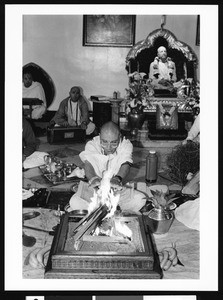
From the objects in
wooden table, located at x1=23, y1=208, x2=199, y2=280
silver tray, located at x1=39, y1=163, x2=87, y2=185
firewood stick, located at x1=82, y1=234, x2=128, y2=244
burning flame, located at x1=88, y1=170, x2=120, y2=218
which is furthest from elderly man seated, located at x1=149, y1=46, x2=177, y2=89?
firewood stick, located at x1=82, y1=234, x2=128, y2=244

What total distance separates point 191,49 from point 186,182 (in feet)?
16.6

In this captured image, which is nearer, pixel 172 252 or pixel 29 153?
pixel 172 252

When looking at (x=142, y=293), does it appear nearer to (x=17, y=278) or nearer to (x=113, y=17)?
(x=17, y=278)

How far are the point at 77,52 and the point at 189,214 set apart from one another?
6244 mm

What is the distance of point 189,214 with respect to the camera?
12.5 ft

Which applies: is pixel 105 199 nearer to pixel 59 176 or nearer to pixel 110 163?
pixel 110 163

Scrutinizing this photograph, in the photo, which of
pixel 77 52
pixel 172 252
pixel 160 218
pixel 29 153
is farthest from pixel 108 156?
pixel 77 52

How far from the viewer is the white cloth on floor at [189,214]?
12.2 feet

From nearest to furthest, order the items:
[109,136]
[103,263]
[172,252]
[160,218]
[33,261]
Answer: [103,263] < [33,261] < [172,252] < [160,218] < [109,136]

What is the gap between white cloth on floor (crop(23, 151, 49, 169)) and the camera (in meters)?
5.37

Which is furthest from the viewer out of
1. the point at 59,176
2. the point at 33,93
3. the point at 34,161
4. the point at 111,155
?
the point at 33,93

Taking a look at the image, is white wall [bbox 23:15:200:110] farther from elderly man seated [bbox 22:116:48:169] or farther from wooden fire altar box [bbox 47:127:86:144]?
elderly man seated [bbox 22:116:48:169]

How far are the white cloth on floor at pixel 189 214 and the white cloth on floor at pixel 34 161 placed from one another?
85.6 inches

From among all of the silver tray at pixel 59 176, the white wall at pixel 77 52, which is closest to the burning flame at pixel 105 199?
the silver tray at pixel 59 176
